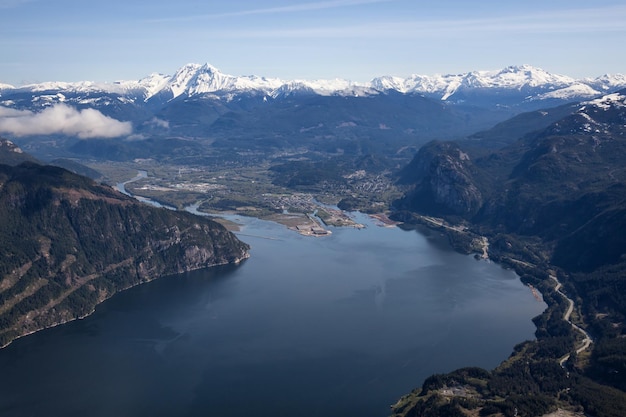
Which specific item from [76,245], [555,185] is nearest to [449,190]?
[555,185]

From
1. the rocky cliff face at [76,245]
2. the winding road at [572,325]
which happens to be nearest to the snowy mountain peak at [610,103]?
the winding road at [572,325]

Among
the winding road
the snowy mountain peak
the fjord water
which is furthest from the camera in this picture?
the snowy mountain peak

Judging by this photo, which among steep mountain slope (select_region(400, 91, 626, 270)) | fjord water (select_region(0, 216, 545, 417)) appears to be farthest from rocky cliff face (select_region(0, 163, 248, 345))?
steep mountain slope (select_region(400, 91, 626, 270))

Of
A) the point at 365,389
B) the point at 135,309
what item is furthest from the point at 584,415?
the point at 135,309

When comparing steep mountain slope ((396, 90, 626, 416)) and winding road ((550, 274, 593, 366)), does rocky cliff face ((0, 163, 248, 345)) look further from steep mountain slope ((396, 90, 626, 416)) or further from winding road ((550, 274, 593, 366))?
winding road ((550, 274, 593, 366))

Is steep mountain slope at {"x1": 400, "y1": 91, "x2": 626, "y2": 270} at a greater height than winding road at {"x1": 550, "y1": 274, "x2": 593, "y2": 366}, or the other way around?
steep mountain slope at {"x1": 400, "y1": 91, "x2": 626, "y2": 270}

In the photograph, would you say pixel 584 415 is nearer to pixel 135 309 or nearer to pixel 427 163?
pixel 135 309

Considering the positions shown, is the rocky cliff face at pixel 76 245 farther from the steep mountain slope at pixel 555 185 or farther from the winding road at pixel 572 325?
the steep mountain slope at pixel 555 185
